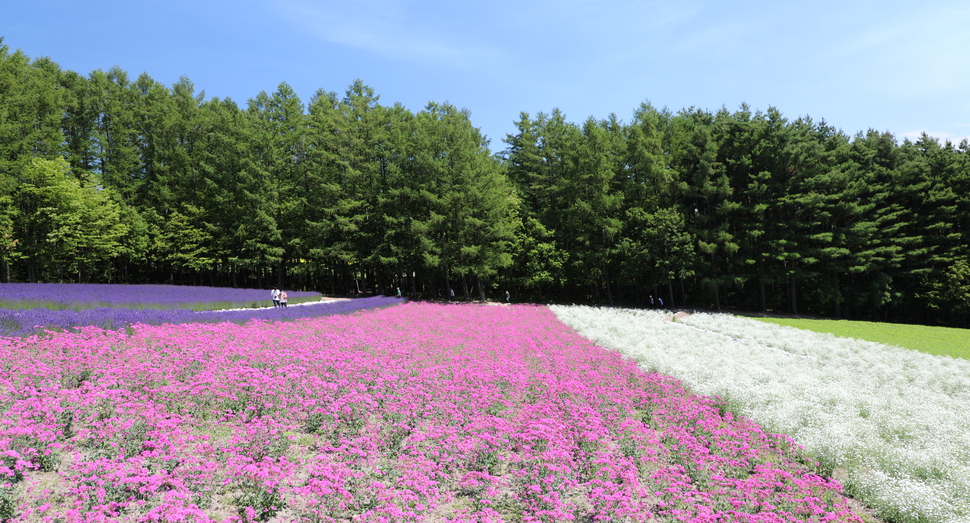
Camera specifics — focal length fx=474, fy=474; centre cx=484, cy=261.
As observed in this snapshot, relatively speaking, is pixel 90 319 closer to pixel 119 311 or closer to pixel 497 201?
pixel 119 311

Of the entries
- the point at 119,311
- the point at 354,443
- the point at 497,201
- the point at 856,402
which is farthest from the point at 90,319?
the point at 497,201

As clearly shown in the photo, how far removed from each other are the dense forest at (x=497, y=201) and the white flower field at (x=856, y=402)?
74.6 ft

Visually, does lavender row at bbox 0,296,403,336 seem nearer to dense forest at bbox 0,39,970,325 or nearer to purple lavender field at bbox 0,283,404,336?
purple lavender field at bbox 0,283,404,336

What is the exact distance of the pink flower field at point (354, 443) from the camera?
4.48 metres

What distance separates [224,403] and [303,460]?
2.26 meters

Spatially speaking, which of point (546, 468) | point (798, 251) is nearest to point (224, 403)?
point (546, 468)

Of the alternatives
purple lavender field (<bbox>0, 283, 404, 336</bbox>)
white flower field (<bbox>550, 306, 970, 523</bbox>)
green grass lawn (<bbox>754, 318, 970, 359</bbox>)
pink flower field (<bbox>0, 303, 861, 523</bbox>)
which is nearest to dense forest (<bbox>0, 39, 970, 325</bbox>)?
green grass lawn (<bbox>754, 318, 970, 359</bbox>)

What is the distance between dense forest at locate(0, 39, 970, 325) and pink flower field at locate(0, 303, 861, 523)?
29798mm

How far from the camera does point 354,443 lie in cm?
582

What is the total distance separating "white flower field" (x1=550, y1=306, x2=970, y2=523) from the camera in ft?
18.9

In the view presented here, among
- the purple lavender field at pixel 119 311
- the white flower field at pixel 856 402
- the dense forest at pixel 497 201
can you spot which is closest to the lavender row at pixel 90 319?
the purple lavender field at pixel 119 311

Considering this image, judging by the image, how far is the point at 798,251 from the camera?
3841 cm

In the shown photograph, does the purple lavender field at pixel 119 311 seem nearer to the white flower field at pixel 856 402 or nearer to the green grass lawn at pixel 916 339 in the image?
the white flower field at pixel 856 402

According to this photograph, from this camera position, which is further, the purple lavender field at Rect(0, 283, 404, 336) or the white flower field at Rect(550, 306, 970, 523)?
the purple lavender field at Rect(0, 283, 404, 336)
